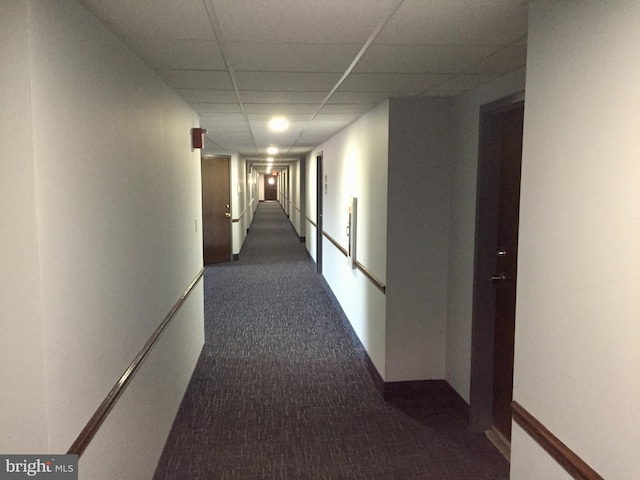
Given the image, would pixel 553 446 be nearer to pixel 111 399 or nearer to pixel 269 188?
pixel 111 399

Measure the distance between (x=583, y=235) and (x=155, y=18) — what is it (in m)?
1.44

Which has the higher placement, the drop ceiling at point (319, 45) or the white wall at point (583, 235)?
the drop ceiling at point (319, 45)

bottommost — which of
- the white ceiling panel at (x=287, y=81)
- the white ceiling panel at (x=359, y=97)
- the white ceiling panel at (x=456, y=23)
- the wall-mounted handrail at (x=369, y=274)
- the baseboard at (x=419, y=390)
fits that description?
→ the baseboard at (x=419, y=390)

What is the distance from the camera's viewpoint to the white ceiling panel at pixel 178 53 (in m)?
2.01

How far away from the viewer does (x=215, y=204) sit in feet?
28.7

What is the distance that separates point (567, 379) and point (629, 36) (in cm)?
87

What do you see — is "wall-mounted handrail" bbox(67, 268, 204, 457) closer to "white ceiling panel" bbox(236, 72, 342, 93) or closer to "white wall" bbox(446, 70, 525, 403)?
"white ceiling panel" bbox(236, 72, 342, 93)

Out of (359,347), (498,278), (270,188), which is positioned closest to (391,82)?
(498,278)

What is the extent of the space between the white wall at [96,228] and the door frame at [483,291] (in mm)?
1740

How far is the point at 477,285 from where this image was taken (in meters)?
3.04

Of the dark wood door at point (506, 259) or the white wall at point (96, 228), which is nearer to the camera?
the white wall at point (96, 228)

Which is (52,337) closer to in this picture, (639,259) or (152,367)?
(152,367)

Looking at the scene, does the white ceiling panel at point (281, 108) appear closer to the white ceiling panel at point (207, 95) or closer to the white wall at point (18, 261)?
the white ceiling panel at point (207, 95)

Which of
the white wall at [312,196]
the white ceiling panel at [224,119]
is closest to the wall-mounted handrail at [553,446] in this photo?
the white ceiling panel at [224,119]
